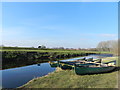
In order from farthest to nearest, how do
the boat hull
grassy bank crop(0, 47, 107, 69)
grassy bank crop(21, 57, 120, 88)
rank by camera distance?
grassy bank crop(0, 47, 107, 69) < the boat hull < grassy bank crop(21, 57, 120, 88)

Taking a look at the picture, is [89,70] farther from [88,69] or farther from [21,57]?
[21,57]

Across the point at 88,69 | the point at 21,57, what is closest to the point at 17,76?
the point at 88,69

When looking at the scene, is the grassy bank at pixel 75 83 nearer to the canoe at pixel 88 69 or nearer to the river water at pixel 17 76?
the canoe at pixel 88 69

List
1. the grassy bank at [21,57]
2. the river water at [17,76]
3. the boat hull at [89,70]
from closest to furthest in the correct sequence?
the river water at [17,76] < the boat hull at [89,70] < the grassy bank at [21,57]

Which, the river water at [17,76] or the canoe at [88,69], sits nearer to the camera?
the river water at [17,76]

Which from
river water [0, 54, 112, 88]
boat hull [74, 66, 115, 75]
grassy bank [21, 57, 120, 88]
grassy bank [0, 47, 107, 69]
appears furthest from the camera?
grassy bank [0, 47, 107, 69]

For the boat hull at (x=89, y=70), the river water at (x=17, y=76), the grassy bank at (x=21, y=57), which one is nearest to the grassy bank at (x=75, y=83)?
the boat hull at (x=89, y=70)

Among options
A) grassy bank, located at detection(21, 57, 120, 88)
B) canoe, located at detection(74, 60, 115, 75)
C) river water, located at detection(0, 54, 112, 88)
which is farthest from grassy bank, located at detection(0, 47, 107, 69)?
canoe, located at detection(74, 60, 115, 75)

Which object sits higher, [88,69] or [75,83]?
[88,69]

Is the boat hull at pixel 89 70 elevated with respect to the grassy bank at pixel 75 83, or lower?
elevated

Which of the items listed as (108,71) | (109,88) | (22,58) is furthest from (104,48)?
A: (109,88)

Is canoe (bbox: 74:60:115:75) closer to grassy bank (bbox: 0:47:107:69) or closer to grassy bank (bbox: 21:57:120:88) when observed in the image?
grassy bank (bbox: 21:57:120:88)

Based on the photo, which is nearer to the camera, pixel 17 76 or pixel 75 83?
pixel 75 83

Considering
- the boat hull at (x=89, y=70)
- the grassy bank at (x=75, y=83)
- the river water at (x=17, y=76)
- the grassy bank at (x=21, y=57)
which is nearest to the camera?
the grassy bank at (x=75, y=83)
